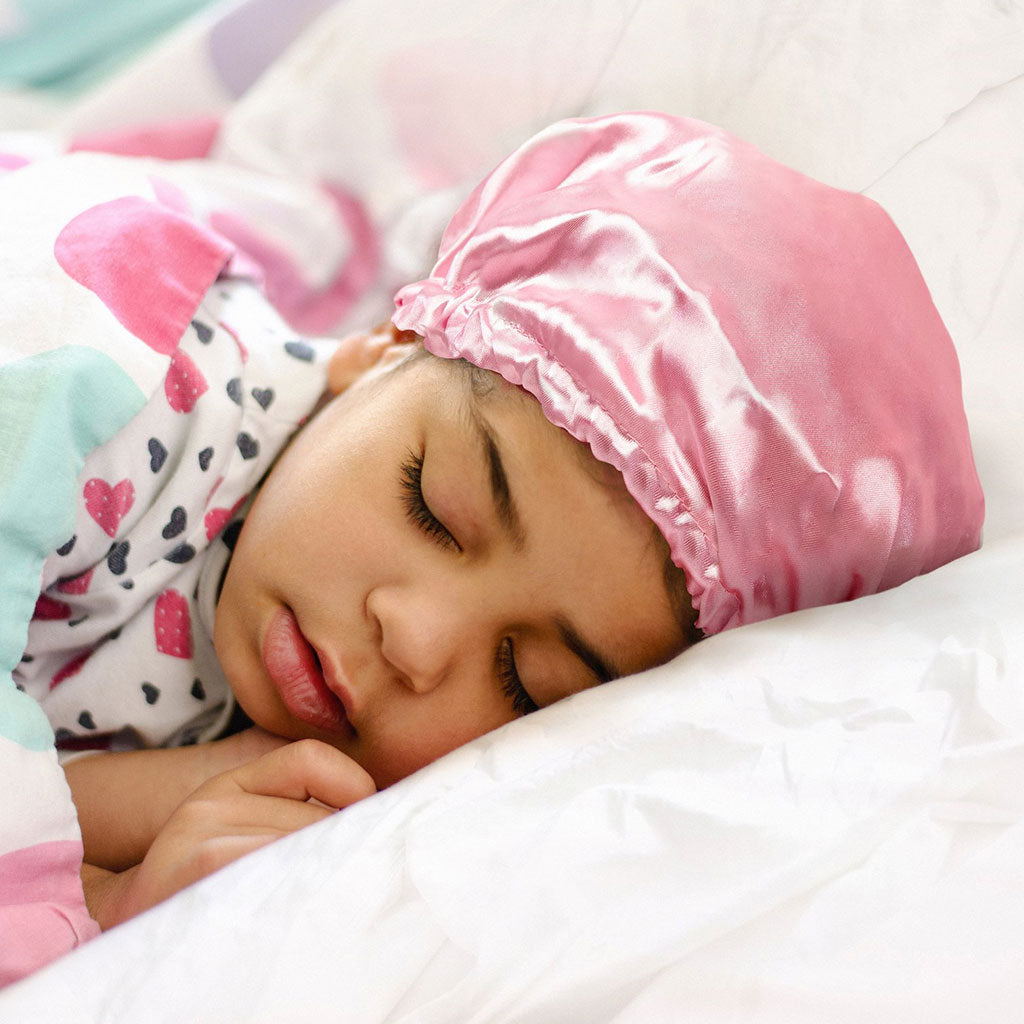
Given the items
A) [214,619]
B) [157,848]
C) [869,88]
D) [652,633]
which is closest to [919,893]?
[652,633]

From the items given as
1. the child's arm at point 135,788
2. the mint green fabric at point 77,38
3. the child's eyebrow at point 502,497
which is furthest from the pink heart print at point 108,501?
the mint green fabric at point 77,38

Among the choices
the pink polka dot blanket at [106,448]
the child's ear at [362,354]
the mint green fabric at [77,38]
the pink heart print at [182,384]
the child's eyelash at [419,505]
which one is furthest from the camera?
the mint green fabric at [77,38]

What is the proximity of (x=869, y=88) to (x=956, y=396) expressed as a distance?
0.56 metres

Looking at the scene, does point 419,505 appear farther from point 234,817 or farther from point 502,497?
point 234,817

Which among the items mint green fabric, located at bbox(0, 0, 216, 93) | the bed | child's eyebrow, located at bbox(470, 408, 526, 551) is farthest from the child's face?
mint green fabric, located at bbox(0, 0, 216, 93)

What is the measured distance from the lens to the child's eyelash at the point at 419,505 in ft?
2.87

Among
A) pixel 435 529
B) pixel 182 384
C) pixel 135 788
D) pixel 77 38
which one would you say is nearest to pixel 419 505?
pixel 435 529

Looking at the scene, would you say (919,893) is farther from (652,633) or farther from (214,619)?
(214,619)

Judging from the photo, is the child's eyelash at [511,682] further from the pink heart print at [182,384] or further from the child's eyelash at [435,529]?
the pink heart print at [182,384]

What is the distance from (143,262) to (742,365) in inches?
21.5

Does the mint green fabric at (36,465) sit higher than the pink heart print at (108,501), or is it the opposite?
the mint green fabric at (36,465)

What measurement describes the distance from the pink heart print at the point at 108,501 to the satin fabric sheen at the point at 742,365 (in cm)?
30

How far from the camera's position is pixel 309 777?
2.75 ft

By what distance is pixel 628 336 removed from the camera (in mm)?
815
